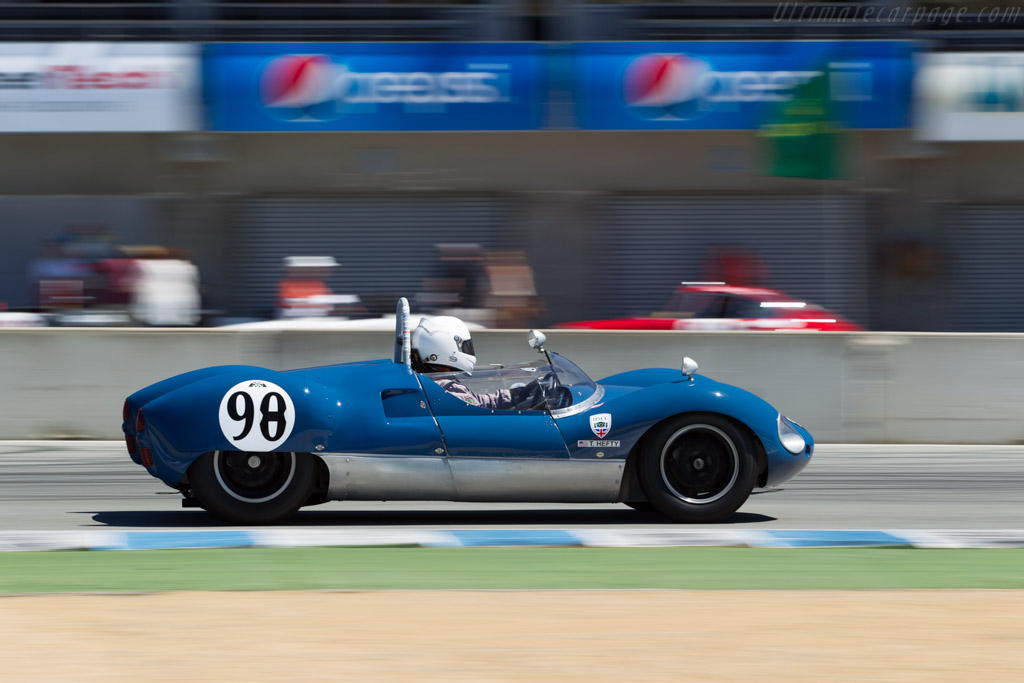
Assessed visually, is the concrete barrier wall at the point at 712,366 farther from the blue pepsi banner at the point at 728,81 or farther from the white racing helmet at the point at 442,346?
the blue pepsi banner at the point at 728,81

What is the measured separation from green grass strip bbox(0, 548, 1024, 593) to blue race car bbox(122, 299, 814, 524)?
65cm

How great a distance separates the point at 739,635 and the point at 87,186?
14912 millimetres

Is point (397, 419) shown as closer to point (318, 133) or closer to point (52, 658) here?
point (52, 658)

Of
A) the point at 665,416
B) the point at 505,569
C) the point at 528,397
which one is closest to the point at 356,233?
the point at 528,397

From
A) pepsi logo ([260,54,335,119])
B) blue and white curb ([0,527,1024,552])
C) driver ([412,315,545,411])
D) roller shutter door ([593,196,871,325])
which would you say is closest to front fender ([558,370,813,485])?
driver ([412,315,545,411])

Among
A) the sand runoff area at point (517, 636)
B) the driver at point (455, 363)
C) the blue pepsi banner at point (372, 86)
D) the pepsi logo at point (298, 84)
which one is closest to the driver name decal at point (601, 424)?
the driver at point (455, 363)

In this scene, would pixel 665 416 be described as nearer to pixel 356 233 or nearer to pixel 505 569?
pixel 505 569

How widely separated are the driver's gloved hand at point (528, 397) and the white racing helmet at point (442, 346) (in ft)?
1.01

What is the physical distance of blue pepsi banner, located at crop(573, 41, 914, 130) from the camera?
16.2m

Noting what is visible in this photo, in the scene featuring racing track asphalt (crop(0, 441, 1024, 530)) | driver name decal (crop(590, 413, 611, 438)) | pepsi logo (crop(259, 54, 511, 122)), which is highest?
pepsi logo (crop(259, 54, 511, 122))

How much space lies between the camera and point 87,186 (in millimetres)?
17578

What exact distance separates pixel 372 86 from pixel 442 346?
9.94 meters

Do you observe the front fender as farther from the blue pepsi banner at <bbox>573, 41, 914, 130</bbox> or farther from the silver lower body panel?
the blue pepsi banner at <bbox>573, 41, 914, 130</bbox>

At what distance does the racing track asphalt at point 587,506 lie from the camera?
279 inches
